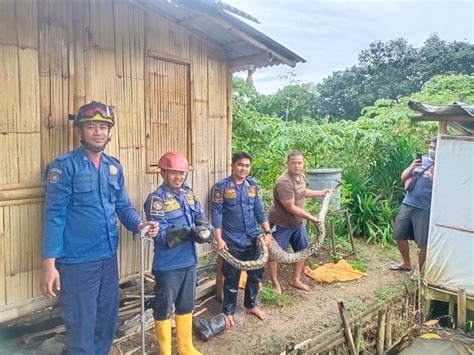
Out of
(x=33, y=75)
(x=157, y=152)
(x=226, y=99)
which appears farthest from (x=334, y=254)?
(x=33, y=75)

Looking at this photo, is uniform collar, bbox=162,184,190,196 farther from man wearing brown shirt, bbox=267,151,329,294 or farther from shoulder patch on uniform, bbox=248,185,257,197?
man wearing brown shirt, bbox=267,151,329,294

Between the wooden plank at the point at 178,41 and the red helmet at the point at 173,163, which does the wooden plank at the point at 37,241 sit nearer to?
the red helmet at the point at 173,163

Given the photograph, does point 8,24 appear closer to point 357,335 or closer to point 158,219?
point 158,219

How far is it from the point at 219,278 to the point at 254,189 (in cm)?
114

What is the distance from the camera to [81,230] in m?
2.89

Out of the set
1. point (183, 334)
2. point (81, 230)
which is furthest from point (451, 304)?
point (81, 230)

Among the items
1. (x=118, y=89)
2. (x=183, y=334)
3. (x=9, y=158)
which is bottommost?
(x=183, y=334)

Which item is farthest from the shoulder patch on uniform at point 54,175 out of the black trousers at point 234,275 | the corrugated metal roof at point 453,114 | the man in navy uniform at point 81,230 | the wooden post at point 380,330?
the corrugated metal roof at point 453,114

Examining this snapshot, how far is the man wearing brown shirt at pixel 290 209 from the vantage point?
15.6 feet

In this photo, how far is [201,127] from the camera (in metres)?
4.39

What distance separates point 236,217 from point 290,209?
87 cm

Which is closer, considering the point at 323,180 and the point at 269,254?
the point at 269,254

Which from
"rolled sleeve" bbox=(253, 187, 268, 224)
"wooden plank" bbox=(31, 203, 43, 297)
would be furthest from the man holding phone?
"wooden plank" bbox=(31, 203, 43, 297)

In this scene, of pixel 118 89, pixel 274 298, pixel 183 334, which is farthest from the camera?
pixel 274 298
